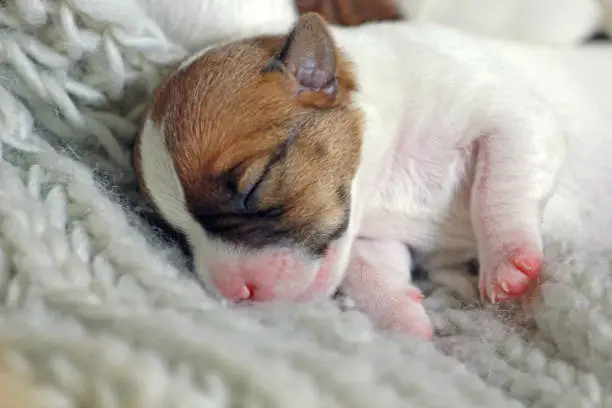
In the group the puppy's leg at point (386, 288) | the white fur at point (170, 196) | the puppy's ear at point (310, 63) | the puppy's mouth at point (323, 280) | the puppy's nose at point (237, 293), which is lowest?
the puppy's leg at point (386, 288)

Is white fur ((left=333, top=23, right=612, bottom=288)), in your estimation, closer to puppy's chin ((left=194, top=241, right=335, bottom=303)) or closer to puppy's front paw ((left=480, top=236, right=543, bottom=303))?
puppy's front paw ((left=480, top=236, right=543, bottom=303))

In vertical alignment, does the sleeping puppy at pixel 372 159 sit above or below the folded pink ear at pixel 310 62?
below

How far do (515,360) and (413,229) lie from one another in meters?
0.41

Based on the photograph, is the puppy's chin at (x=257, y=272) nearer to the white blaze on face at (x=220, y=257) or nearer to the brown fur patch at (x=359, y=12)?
the white blaze on face at (x=220, y=257)

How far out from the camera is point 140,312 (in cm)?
83

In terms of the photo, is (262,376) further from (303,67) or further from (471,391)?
(303,67)

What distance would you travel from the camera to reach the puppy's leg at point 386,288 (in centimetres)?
121

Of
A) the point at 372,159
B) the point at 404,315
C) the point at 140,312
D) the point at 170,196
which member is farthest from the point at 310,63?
the point at 140,312

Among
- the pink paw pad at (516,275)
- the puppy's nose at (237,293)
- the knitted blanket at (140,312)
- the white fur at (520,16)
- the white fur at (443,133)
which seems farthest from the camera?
the white fur at (520,16)

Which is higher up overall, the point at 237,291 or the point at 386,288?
the point at 237,291

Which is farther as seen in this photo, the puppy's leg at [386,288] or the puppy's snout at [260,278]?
the puppy's leg at [386,288]

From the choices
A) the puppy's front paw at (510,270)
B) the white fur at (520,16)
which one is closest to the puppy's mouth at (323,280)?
the puppy's front paw at (510,270)

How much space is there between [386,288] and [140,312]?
0.54 metres

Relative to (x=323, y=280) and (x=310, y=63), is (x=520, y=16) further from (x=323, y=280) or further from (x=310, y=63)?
(x=323, y=280)
